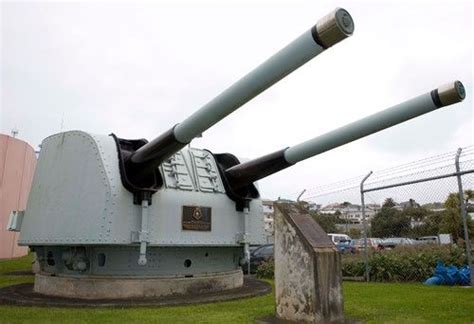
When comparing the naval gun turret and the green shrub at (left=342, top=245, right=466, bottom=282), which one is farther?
the green shrub at (left=342, top=245, right=466, bottom=282)

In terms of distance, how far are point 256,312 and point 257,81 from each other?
3.12m

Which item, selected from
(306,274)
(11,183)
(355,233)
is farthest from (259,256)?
(11,183)

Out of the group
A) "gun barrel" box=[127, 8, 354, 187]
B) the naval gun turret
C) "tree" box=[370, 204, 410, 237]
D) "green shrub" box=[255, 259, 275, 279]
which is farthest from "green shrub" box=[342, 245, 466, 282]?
"gun barrel" box=[127, 8, 354, 187]

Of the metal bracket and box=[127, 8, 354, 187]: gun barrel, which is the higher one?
box=[127, 8, 354, 187]: gun barrel

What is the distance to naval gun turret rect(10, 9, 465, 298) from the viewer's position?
6652 millimetres

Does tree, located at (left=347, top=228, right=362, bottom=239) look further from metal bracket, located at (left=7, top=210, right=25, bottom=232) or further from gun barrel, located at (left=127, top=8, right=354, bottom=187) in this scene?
gun barrel, located at (left=127, top=8, right=354, bottom=187)

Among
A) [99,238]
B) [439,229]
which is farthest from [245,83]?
[439,229]

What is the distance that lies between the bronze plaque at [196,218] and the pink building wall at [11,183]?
17.4m

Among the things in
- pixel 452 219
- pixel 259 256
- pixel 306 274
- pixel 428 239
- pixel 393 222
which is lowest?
pixel 306 274

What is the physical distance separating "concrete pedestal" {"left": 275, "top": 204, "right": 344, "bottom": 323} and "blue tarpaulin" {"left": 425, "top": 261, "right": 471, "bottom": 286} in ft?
15.3

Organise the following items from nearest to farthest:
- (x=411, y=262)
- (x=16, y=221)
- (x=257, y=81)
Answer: (x=257, y=81)
(x=16, y=221)
(x=411, y=262)

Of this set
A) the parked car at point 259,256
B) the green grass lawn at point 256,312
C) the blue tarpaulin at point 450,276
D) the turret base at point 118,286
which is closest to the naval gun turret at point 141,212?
the turret base at point 118,286

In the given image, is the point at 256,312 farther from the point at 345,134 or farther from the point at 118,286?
the point at 345,134

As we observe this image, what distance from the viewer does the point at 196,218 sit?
302 inches
